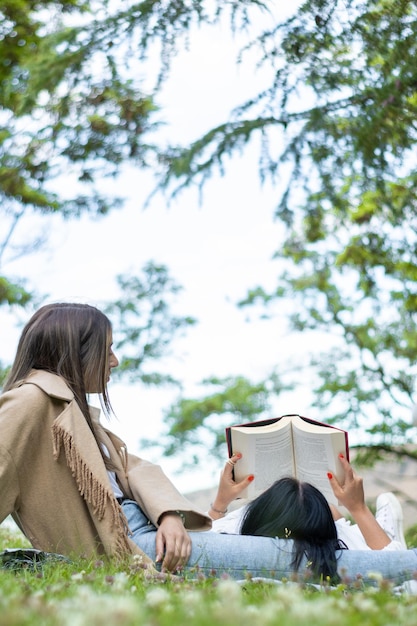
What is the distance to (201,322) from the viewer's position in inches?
586

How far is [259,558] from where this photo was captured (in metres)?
2.68

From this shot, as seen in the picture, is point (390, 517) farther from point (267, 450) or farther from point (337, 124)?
point (337, 124)

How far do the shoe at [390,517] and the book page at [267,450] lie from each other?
835mm

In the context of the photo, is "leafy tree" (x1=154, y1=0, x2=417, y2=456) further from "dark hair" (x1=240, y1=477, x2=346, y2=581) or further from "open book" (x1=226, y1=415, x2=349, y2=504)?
"dark hair" (x1=240, y1=477, x2=346, y2=581)

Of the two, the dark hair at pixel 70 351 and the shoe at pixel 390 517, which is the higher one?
the dark hair at pixel 70 351

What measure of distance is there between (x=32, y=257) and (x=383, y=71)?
7.88m

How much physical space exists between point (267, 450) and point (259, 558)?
0.55 m

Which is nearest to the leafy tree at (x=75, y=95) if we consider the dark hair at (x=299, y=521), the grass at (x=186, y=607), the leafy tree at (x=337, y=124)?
the leafy tree at (x=337, y=124)

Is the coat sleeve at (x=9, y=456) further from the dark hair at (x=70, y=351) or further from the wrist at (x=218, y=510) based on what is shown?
the wrist at (x=218, y=510)

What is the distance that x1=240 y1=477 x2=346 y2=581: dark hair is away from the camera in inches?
105

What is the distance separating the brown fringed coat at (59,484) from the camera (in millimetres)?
2705

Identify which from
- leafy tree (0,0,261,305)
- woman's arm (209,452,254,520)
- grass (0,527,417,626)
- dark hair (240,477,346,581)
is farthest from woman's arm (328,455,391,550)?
leafy tree (0,0,261,305)

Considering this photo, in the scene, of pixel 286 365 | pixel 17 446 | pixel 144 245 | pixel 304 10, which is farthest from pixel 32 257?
pixel 17 446

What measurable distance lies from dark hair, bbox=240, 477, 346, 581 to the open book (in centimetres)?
15
